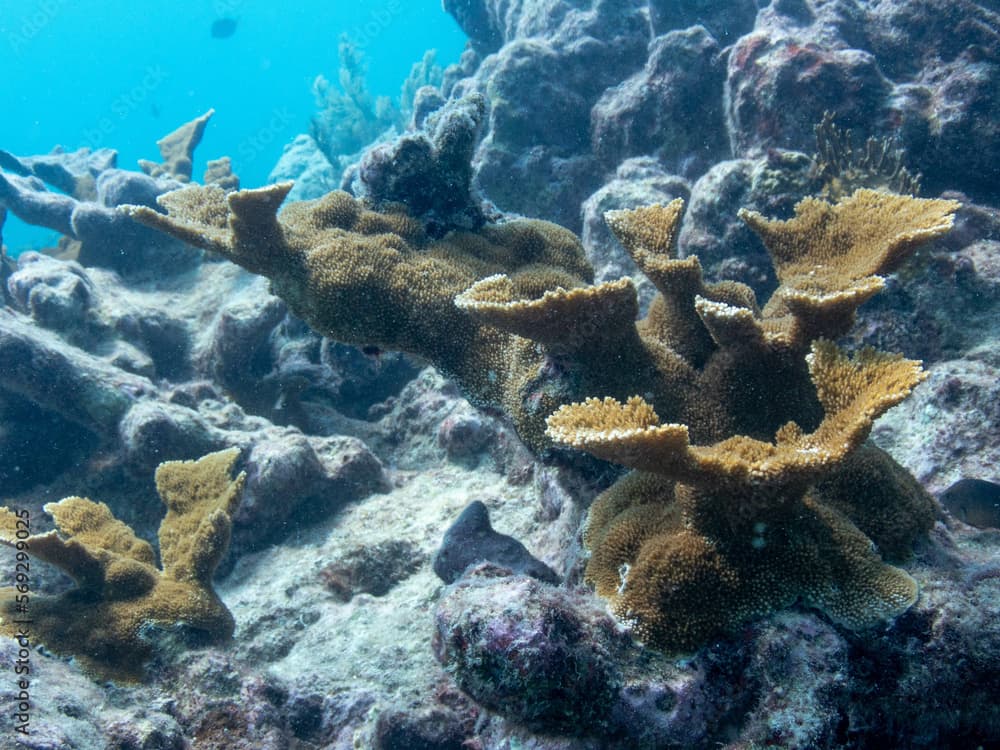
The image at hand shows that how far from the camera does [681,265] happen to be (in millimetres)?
3379

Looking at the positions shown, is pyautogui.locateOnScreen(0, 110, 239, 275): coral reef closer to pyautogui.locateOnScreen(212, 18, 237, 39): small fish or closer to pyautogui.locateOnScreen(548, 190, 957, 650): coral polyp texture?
pyautogui.locateOnScreen(548, 190, 957, 650): coral polyp texture

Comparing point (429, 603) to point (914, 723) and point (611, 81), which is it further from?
point (611, 81)

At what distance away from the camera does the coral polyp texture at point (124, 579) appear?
12.0ft

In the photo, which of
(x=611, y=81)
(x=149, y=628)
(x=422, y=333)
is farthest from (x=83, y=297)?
(x=611, y=81)

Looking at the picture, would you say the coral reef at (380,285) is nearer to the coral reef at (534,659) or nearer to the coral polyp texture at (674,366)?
the coral polyp texture at (674,366)

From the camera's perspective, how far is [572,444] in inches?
92.1

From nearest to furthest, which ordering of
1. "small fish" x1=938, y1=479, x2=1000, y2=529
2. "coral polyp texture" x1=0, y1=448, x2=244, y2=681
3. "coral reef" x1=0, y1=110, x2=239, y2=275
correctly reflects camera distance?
"small fish" x1=938, y1=479, x2=1000, y2=529 < "coral polyp texture" x1=0, y1=448, x2=244, y2=681 < "coral reef" x1=0, y1=110, x2=239, y2=275

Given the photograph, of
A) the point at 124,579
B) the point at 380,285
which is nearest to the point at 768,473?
the point at 380,285

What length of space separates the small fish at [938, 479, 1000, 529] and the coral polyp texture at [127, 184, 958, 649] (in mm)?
462

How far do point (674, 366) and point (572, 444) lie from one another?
138cm

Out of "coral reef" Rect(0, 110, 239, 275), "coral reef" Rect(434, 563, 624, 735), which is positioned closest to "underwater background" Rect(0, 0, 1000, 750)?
"coral reef" Rect(434, 563, 624, 735)

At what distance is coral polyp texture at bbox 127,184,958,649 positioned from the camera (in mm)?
2436

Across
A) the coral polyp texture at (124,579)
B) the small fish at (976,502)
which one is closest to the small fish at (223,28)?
the coral polyp texture at (124,579)

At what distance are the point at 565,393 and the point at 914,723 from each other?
2102 millimetres
